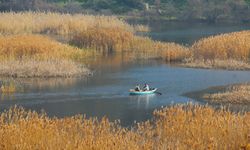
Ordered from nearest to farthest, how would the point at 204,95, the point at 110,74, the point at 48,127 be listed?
the point at 48,127 < the point at 204,95 < the point at 110,74

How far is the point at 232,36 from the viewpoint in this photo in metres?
41.8

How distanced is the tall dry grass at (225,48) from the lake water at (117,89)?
108 inches

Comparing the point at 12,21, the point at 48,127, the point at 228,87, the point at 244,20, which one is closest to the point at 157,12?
the point at 244,20

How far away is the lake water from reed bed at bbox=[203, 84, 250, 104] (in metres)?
1.12

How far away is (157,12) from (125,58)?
4958 cm

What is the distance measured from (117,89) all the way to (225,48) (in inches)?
476

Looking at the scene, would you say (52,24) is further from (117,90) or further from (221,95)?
(221,95)

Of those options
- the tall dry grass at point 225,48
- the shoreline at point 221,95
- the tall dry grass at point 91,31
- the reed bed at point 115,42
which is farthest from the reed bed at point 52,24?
the shoreline at point 221,95

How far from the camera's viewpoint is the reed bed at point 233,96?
2623 centimetres

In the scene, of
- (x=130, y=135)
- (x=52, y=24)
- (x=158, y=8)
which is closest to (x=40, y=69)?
(x=130, y=135)

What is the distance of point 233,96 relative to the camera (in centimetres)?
2667

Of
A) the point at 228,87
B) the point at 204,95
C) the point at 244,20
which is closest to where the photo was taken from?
the point at 204,95

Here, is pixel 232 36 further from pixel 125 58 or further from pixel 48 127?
pixel 48 127

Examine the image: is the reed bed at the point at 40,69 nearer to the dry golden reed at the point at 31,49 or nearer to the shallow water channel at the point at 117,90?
the shallow water channel at the point at 117,90
